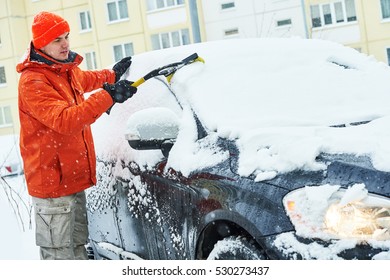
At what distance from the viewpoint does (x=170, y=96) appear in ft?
9.24

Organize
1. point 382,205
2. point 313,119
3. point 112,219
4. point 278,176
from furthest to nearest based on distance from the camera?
point 112,219
point 313,119
point 278,176
point 382,205

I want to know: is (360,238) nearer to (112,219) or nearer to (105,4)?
(112,219)

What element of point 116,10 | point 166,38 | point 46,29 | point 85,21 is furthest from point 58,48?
point 166,38

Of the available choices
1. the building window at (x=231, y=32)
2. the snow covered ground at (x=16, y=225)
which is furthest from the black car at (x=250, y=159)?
the building window at (x=231, y=32)

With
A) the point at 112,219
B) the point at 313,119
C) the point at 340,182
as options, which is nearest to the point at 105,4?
the point at 112,219

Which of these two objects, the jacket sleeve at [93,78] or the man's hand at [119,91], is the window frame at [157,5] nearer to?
the jacket sleeve at [93,78]

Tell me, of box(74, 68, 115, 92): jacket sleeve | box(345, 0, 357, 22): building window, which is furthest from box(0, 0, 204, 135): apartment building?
box(345, 0, 357, 22): building window

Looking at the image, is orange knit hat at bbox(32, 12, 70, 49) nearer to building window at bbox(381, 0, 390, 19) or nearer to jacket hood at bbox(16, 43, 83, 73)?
jacket hood at bbox(16, 43, 83, 73)

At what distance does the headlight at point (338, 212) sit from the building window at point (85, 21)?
4.85 meters

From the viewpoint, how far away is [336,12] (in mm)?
15711

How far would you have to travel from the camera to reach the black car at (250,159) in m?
1.88

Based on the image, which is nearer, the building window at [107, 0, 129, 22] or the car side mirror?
the car side mirror

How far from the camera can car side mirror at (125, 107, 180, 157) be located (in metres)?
2.47
